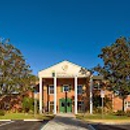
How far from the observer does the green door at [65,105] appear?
53.6m

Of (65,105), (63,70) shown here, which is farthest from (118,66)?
(65,105)

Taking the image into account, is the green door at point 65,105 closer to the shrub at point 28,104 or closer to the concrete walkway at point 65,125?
the shrub at point 28,104

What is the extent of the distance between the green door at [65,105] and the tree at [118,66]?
10.7m

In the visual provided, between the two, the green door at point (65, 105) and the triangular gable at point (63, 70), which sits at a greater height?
the triangular gable at point (63, 70)

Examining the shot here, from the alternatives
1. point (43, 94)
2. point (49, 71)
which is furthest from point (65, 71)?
point (43, 94)

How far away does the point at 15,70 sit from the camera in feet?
155

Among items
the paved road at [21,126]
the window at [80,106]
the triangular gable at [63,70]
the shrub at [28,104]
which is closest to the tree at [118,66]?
the triangular gable at [63,70]

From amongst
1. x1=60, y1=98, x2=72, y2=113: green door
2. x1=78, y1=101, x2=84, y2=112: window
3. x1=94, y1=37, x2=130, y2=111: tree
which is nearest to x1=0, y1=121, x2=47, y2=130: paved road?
x1=94, y1=37, x2=130, y2=111: tree

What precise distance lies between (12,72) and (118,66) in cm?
1485

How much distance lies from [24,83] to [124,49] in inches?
575

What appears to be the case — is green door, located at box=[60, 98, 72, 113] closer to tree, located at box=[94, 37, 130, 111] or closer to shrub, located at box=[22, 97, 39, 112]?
shrub, located at box=[22, 97, 39, 112]

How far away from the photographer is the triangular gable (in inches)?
1975

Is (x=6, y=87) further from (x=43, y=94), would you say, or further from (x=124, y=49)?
(x=124, y=49)

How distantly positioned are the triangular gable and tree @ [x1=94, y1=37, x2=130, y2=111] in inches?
224
